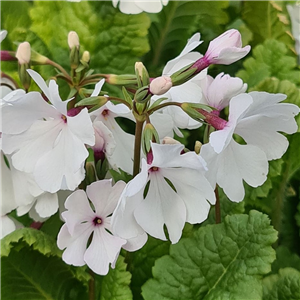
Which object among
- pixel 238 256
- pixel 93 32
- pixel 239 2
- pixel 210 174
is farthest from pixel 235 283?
pixel 239 2

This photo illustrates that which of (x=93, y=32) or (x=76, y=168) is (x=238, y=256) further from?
(x=93, y=32)

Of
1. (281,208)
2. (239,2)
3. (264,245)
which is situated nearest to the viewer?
(264,245)

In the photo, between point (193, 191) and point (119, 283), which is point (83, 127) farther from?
point (119, 283)

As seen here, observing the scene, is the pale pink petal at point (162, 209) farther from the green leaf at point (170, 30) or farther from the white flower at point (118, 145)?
the green leaf at point (170, 30)

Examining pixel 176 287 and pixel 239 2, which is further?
pixel 239 2

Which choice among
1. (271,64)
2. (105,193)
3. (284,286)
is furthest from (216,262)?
(271,64)

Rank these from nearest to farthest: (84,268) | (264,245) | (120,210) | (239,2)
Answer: (120,210) < (264,245) < (84,268) < (239,2)

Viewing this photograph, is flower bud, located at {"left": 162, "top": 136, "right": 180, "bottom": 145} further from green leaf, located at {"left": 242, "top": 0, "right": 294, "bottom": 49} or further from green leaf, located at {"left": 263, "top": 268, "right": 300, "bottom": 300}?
green leaf, located at {"left": 242, "top": 0, "right": 294, "bottom": 49}

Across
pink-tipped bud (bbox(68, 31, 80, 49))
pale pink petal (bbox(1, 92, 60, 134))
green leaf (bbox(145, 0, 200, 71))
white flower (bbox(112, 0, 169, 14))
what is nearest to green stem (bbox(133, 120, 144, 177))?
pale pink petal (bbox(1, 92, 60, 134))
